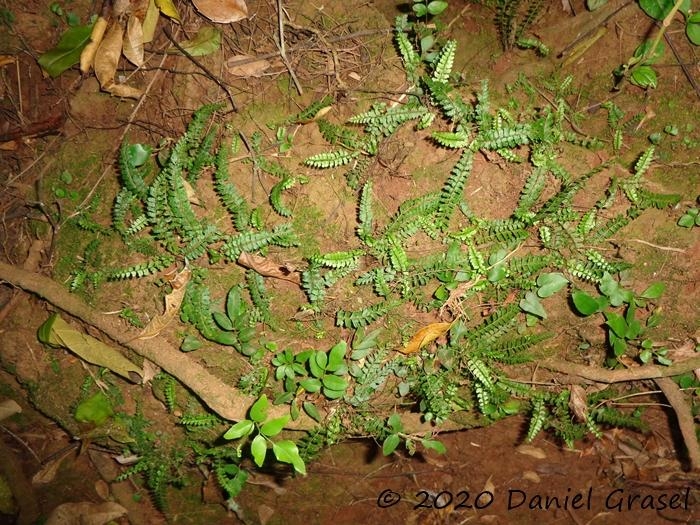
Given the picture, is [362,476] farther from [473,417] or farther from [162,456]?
[162,456]

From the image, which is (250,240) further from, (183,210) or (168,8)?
(168,8)

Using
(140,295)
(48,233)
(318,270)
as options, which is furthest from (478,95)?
(48,233)

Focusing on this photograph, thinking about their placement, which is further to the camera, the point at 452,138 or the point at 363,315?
the point at 363,315

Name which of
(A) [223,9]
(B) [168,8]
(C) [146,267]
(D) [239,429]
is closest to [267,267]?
(C) [146,267]

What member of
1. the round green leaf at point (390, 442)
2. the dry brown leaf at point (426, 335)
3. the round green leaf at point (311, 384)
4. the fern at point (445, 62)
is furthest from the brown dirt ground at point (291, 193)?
the round green leaf at point (390, 442)

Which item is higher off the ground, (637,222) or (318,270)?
(637,222)

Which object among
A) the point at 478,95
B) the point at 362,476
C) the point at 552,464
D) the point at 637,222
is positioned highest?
the point at 478,95

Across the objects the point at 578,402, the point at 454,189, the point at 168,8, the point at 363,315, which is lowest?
the point at 578,402

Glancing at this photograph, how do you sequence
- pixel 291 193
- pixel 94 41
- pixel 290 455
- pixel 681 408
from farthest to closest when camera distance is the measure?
pixel 681 408
pixel 94 41
pixel 291 193
pixel 290 455
